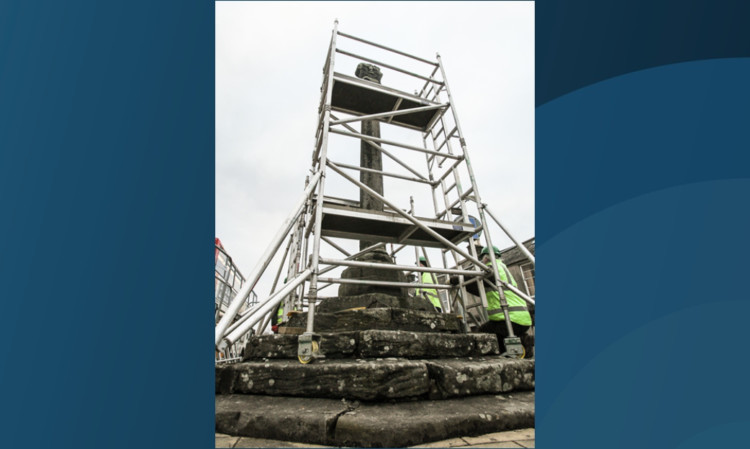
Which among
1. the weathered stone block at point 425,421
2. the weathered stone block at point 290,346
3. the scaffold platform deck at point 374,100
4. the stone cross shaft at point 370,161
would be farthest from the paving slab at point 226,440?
the scaffold platform deck at point 374,100

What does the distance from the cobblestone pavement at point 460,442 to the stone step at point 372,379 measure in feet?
1.38

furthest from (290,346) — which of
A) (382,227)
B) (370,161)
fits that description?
→ (370,161)

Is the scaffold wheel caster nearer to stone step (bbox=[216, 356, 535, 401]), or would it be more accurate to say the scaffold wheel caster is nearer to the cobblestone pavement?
stone step (bbox=[216, 356, 535, 401])

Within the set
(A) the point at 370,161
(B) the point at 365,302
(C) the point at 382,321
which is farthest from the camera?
(A) the point at 370,161

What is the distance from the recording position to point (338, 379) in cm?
229

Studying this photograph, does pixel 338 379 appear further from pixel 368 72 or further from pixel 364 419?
pixel 368 72

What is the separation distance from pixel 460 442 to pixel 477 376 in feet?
2.35

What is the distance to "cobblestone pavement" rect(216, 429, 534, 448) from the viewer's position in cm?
184

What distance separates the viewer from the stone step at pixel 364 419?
1.86 metres
